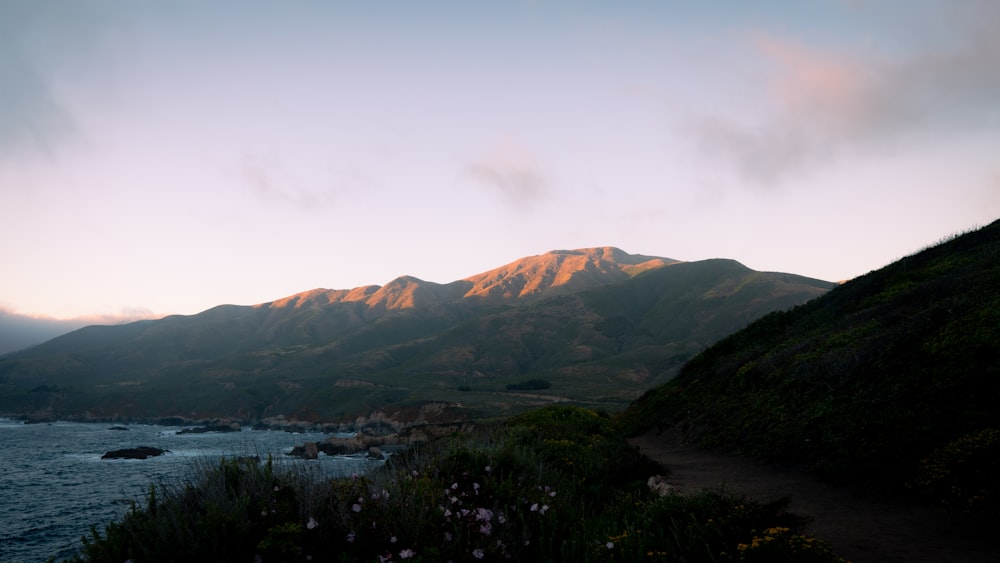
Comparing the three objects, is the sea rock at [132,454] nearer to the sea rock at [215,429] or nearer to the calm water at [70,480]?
the calm water at [70,480]

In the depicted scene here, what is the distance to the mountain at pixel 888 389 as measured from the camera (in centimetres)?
1131

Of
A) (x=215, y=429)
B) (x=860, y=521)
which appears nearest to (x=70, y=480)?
(x=860, y=521)

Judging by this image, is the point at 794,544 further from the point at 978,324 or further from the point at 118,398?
the point at 118,398

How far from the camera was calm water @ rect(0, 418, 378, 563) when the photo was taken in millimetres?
28172

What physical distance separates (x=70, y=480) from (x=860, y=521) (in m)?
65.9

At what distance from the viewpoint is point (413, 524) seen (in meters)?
6.85

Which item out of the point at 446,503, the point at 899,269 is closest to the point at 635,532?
the point at 446,503

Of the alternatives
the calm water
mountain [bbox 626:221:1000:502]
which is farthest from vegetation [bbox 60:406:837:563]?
mountain [bbox 626:221:1000:502]

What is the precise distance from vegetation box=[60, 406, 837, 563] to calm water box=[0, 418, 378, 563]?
653mm

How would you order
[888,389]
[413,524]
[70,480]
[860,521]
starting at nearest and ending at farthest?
[413,524]
[860,521]
[888,389]
[70,480]

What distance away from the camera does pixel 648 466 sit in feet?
50.6

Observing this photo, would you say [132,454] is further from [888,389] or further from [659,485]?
[888,389]

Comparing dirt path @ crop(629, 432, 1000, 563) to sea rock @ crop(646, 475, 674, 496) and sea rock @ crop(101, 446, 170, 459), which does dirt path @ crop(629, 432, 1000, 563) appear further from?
sea rock @ crop(101, 446, 170, 459)

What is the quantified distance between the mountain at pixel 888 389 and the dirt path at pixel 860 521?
0.68 m
